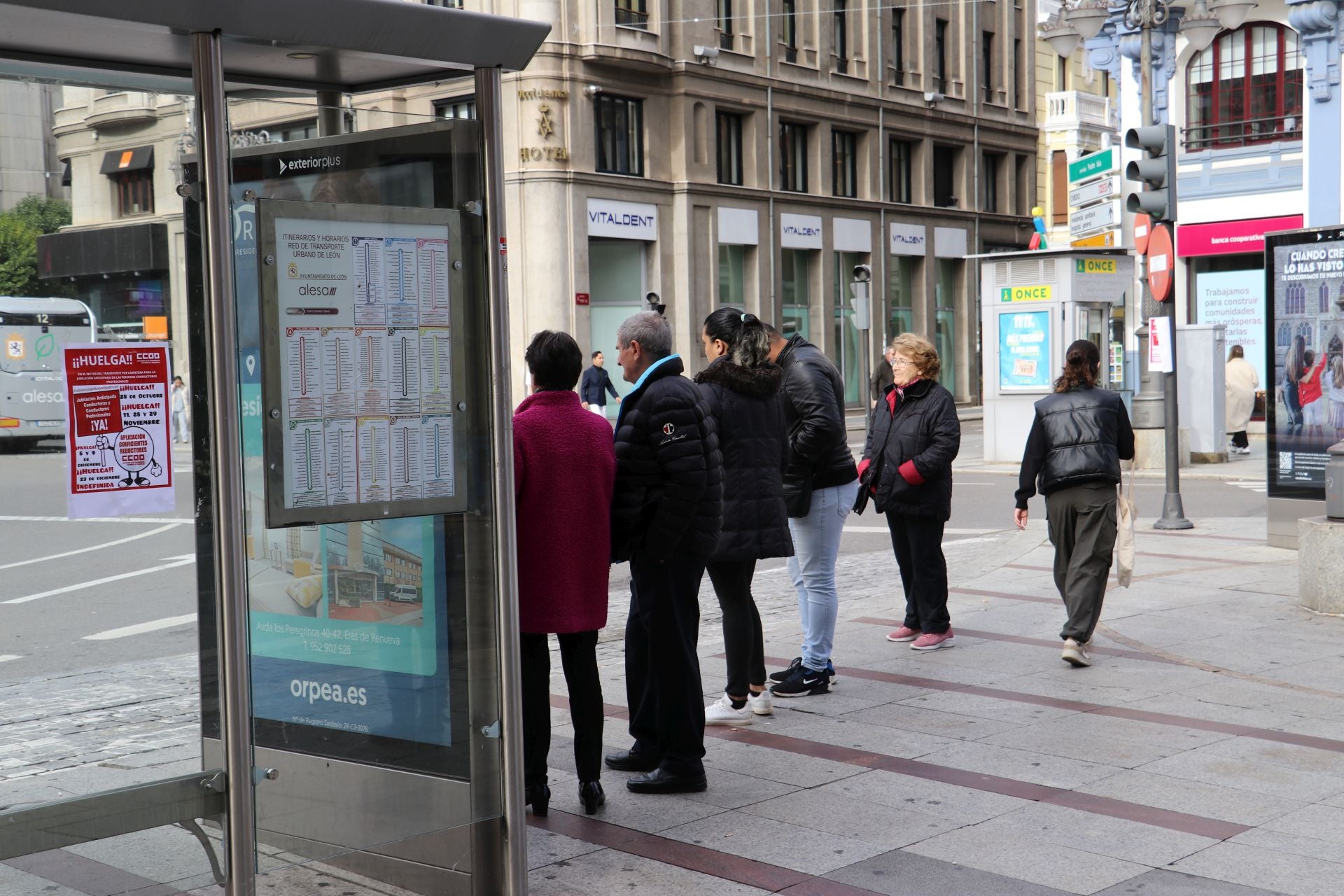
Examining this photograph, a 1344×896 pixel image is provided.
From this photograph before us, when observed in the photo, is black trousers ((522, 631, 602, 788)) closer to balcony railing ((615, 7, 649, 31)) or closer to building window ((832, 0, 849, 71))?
balcony railing ((615, 7, 649, 31))

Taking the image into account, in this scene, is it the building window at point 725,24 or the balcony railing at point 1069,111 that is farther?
the balcony railing at point 1069,111

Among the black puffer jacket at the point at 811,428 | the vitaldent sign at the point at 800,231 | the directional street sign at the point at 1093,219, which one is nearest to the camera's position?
the black puffer jacket at the point at 811,428

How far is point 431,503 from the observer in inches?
174


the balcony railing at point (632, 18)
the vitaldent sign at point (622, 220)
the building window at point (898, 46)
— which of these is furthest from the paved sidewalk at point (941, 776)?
the building window at point (898, 46)

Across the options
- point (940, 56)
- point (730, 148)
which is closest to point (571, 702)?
point (730, 148)

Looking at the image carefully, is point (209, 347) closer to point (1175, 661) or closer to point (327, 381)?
point (327, 381)

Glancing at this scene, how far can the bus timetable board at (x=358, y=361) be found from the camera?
4.08 m

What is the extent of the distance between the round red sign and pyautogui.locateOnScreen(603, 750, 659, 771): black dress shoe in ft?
31.9

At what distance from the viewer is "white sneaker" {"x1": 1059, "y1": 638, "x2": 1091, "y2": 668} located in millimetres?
7895

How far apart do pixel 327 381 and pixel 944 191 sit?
42979 millimetres

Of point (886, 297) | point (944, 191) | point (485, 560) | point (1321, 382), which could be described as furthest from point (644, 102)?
point (485, 560)

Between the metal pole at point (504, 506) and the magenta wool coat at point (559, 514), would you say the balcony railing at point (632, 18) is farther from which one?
the metal pole at point (504, 506)

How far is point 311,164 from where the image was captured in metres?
4.21

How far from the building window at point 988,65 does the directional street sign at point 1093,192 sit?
3154 centimetres
